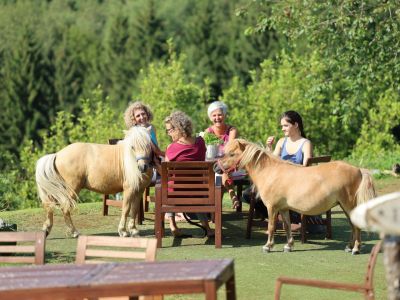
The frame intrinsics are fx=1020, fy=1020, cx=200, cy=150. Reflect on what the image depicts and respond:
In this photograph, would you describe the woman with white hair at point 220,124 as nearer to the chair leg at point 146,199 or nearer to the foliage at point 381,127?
the chair leg at point 146,199

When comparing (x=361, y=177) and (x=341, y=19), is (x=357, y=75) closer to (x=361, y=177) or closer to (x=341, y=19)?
(x=341, y=19)

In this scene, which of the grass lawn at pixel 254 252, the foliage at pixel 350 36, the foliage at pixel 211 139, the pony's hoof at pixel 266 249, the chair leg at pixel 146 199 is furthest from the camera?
the foliage at pixel 350 36

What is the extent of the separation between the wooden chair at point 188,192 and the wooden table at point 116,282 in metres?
4.98

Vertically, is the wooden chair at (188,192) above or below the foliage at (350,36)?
below

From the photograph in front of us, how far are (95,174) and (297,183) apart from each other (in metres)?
2.44

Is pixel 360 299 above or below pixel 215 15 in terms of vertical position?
below

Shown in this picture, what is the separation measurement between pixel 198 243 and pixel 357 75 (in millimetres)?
9004

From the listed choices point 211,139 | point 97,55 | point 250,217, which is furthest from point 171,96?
point 250,217

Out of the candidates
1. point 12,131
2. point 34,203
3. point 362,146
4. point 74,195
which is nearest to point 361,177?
point 74,195

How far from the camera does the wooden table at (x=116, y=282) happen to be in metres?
5.54

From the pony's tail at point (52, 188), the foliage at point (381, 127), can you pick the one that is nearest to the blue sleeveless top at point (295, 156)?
the pony's tail at point (52, 188)

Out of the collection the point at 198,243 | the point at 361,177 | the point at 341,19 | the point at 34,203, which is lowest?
the point at 34,203

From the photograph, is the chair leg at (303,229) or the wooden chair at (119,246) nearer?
the wooden chair at (119,246)

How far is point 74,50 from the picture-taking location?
71.6m
